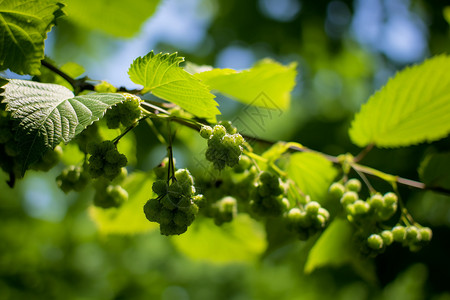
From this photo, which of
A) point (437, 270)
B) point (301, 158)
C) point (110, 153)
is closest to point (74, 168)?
point (110, 153)

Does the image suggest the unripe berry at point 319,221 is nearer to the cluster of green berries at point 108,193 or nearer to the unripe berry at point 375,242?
the unripe berry at point 375,242

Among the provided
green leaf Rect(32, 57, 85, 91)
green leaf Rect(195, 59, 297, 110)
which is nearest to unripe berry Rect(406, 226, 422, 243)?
green leaf Rect(195, 59, 297, 110)

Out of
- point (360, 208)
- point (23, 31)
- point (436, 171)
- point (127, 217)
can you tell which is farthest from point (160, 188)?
point (436, 171)

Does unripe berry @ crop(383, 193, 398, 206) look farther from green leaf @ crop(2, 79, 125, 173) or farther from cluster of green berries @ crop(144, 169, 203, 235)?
green leaf @ crop(2, 79, 125, 173)

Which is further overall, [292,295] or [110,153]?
[292,295]

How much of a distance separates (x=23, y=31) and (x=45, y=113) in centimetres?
33

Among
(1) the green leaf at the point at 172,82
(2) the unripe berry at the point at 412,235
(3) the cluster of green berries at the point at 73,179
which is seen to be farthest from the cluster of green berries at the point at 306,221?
(3) the cluster of green berries at the point at 73,179

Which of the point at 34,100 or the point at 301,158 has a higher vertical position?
the point at 34,100

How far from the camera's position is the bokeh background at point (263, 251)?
3029 millimetres

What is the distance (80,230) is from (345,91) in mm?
3930

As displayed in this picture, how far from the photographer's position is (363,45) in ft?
17.2

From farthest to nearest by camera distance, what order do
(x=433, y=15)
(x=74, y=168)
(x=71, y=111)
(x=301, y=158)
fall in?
(x=433, y=15), (x=301, y=158), (x=74, y=168), (x=71, y=111)

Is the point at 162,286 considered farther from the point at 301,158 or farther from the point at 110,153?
the point at 110,153

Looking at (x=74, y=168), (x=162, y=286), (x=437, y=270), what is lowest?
(x=162, y=286)
